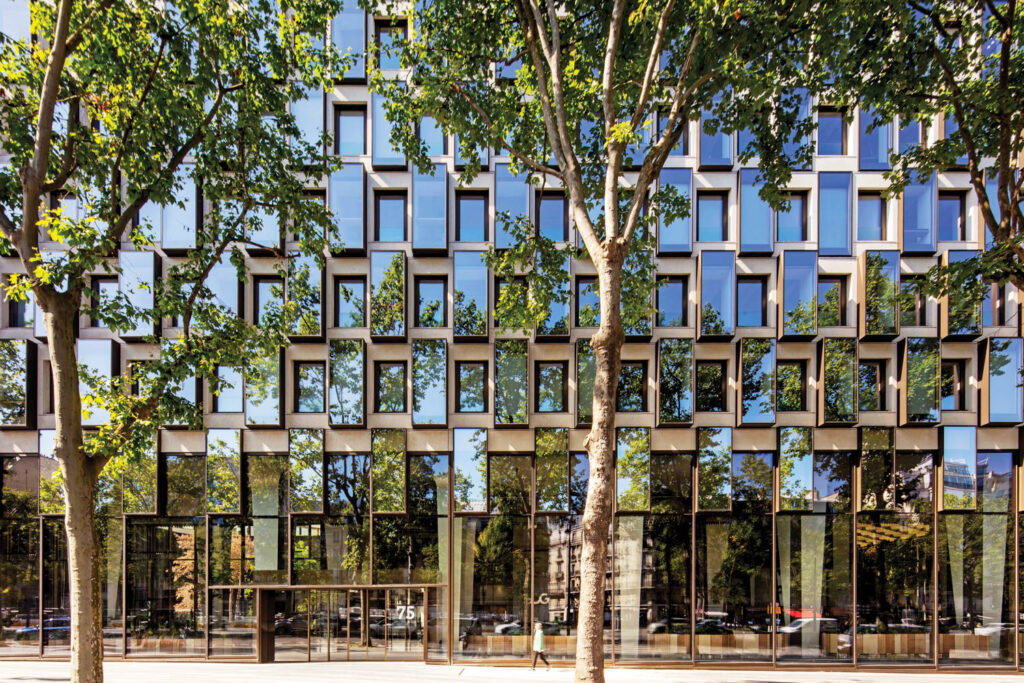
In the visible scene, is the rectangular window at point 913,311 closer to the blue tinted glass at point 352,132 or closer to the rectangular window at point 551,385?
the rectangular window at point 551,385

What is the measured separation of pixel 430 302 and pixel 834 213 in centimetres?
1113

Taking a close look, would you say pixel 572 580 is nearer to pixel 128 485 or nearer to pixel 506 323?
pixel 506 323

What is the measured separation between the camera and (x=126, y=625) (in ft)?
51.7

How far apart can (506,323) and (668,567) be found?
806 cm

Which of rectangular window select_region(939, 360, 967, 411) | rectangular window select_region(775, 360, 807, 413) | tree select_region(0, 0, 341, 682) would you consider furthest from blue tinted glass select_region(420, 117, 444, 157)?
rectangular window select_region(939, 360, 967, 411)

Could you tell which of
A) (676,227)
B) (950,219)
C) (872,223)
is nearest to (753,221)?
(676,227)

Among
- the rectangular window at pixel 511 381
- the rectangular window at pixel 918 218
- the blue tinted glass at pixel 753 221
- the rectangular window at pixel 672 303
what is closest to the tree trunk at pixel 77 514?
the rectangular window at pixel 511 381

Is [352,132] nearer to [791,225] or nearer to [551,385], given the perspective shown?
[551,385]

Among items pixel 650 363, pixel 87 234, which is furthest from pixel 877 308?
pixel 87 234

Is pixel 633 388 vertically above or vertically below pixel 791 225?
below

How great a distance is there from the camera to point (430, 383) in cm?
1585

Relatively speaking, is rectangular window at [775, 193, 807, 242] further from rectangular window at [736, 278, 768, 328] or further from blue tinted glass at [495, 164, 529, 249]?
blue tinted glass at [495, 164, 529, 249]

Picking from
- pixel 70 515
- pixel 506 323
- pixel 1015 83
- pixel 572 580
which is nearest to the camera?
pixel 70 515

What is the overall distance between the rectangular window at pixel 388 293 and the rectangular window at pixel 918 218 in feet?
43.9
